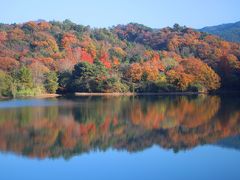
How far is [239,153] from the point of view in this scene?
1366 cm

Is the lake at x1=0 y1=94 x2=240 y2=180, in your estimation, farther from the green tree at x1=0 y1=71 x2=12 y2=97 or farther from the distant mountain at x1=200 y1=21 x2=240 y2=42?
the distant mountain at x1=200 y1=21 x2=240 y2=42

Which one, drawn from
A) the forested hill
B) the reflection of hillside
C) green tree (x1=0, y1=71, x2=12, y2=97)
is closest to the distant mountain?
the forested hill

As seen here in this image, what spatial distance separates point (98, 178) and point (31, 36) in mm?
48811

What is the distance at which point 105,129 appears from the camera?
1878cm

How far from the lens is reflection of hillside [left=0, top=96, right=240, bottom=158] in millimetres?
15109

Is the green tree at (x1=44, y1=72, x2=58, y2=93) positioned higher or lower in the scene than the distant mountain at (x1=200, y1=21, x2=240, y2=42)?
lower

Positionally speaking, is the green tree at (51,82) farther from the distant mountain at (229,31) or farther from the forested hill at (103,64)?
the distant mountain at (229,31)

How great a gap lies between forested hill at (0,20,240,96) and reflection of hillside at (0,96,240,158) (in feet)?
45.3

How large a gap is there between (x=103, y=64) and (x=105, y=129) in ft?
93.5

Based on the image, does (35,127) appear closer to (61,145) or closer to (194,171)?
(61,145)

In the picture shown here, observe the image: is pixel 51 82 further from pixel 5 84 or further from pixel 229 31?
pixel 229 31

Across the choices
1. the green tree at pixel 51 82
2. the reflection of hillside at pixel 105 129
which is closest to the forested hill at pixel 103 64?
the green tree at pixel 51 82

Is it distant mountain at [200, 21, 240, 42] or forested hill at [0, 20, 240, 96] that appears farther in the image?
distant mountain at [200, 21, 240, 42]

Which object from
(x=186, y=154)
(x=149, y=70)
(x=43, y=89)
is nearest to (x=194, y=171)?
(x=186, y=154)
